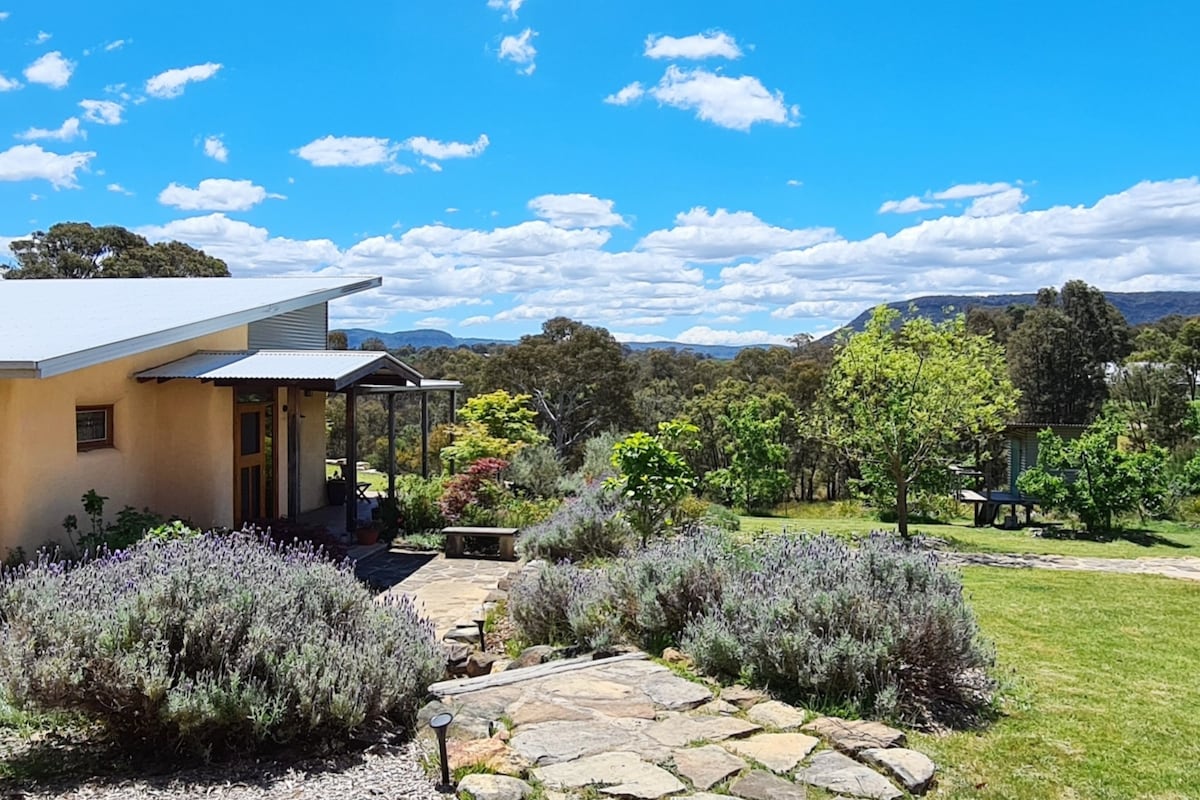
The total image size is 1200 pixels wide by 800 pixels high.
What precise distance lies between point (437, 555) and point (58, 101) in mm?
13025

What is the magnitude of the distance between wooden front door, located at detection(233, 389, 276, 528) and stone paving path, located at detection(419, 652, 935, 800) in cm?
730

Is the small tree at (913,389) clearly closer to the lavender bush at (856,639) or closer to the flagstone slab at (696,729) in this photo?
the lavender bush at (856,639)

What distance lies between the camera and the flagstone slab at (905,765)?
3.41 meters

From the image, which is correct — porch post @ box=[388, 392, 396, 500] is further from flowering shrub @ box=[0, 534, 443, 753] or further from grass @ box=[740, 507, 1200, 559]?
flowering shrub @ box=[0, 534, 443, 753]

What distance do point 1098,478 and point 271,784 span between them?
1622 cm

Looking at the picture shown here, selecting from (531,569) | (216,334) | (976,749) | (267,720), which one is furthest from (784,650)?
(216,334)

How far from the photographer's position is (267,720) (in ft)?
11.9

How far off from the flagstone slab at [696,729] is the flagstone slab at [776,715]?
9 centimetres

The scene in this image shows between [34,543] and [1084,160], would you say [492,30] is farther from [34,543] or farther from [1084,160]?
[1084,160]

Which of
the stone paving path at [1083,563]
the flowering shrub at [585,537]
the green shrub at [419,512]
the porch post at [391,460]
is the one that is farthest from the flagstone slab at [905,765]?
the porch post at [391,460]

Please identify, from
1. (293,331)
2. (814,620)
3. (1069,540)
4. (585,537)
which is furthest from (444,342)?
(814,620)

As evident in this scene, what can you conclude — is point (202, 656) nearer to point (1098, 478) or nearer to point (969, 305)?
point (1098, 478)

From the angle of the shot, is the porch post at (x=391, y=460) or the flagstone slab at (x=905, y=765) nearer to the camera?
the flagstone slab at (x=905, y=765)

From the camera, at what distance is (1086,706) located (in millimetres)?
4695
